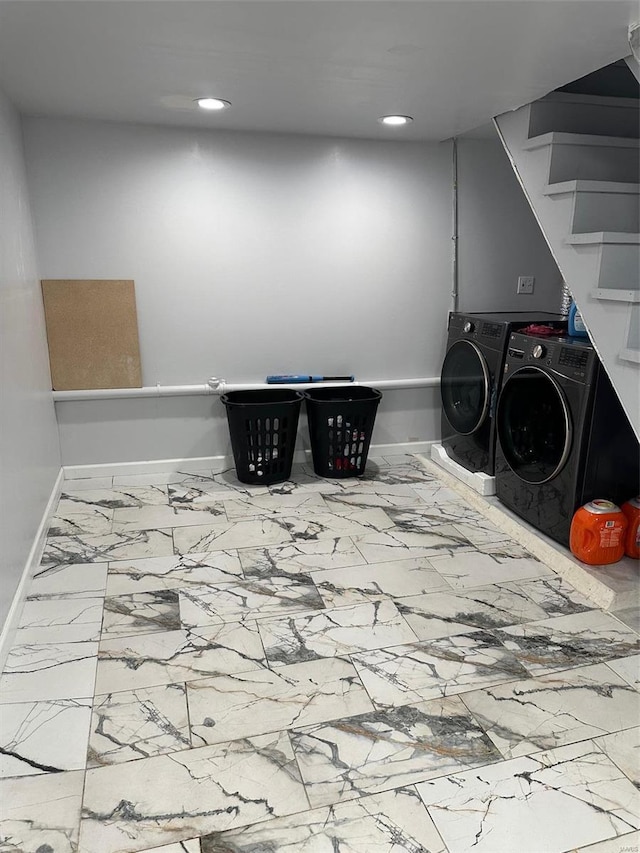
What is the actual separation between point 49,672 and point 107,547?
86 centimetres

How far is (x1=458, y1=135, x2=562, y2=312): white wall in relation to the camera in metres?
3.61

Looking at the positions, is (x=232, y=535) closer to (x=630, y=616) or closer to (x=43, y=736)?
(x=43, y=736)

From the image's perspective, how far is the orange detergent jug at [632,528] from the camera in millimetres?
2420

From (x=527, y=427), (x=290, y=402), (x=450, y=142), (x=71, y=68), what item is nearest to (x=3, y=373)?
(x=71, y=68)

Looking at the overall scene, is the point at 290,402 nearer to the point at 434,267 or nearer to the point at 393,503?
the point at 393,503

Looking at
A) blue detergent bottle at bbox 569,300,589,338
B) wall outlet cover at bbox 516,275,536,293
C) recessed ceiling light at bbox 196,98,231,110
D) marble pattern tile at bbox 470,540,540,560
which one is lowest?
marble pattern tile at bbox 470,540,540,560

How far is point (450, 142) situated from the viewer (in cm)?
355

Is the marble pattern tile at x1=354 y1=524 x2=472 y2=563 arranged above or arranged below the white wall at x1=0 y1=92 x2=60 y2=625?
below

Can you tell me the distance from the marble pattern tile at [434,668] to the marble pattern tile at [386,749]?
0.06m

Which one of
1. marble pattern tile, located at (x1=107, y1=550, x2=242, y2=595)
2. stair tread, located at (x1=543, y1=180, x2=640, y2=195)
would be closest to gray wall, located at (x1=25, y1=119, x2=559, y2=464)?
marble pattern tile, located at (x1=107, y1=550, x2=242, y2=595)

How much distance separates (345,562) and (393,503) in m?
0.70

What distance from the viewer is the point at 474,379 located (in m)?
3.27

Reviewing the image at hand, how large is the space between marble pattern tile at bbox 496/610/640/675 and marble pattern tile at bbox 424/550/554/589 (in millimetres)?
301

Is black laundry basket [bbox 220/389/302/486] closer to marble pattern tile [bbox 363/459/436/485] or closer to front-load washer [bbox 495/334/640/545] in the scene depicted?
marble pattern tile [bbox 363/459/436/485]
